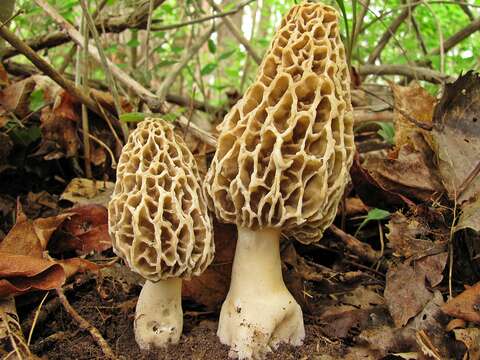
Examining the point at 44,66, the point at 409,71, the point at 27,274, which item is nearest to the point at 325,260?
the point at 27,274

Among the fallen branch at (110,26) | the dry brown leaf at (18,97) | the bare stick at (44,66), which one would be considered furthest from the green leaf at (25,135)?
the fallen branch at (110,26)

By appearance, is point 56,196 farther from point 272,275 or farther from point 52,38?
point 272,275

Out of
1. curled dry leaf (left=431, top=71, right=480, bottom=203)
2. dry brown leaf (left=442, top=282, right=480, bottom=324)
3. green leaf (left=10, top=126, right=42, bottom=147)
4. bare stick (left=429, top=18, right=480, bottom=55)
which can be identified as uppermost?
bare stick (left=429, top=18, right=480, bottom=55)

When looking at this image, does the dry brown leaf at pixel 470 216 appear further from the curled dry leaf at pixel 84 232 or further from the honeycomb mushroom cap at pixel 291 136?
the curled dry leaf at pixel 84 232

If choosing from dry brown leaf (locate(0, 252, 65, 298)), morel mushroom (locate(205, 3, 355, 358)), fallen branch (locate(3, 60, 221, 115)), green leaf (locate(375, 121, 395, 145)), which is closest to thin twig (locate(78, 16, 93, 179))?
fallen branch (locate(3, 60, 221, 115))

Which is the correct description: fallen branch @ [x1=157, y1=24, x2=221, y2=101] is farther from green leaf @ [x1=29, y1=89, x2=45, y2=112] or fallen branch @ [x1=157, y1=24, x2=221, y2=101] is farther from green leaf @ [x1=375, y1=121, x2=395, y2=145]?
green leaf @ [x1=375, y1=121, x2=395, y2=145]

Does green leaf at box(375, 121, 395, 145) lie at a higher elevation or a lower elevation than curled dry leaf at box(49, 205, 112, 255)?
higher
